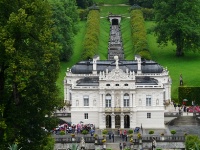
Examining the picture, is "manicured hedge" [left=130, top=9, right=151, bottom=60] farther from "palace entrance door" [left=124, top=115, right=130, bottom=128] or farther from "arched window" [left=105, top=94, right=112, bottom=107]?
"arched window" [left=105, top=94, right=112, bottom=107]

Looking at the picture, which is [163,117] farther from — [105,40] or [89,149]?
[105,40]

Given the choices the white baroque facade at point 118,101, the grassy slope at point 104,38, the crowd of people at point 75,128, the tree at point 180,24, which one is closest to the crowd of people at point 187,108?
the white baroque facade at point 118,101

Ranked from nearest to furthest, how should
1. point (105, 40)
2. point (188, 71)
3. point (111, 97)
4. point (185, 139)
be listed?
point (185, 139) < point (111, 97) < point (188, 71) < point (105, 40)

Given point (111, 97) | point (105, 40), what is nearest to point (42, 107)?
point (111, 97)

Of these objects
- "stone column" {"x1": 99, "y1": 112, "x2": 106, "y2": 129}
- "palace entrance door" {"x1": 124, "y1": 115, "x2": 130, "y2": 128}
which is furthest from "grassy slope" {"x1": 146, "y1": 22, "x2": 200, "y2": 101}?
"stone column" {"x1": 99, "y1": 112, "x2": 106, "y2": 129}

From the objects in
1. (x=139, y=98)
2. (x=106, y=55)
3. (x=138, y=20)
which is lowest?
(x=139, y=98)

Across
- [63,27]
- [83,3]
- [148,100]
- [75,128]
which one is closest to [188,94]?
[148,100]

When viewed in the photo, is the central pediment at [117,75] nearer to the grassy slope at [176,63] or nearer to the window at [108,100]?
the window at [108,100]
